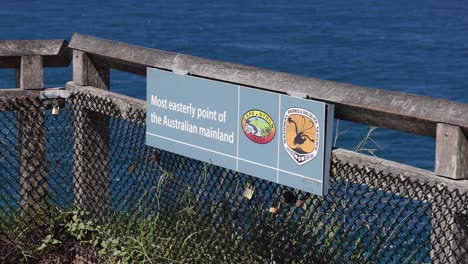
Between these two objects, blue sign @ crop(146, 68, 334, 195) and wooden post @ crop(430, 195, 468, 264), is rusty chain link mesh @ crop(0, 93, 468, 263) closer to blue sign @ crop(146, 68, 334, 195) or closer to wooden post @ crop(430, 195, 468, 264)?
wooden post @ crop(430, 195, 468, 264)

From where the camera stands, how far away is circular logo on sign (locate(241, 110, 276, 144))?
14.5ft

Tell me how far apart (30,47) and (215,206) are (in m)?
1.45

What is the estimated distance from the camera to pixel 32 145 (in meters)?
5.57

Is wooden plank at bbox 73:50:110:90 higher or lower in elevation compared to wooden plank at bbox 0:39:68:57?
lower

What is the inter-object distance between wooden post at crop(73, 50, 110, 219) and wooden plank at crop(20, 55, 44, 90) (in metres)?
0.20

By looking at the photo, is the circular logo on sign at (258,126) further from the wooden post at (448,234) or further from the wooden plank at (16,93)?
the wooden plank at (16,93)

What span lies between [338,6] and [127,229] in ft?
82.7

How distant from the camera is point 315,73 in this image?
65.3ft

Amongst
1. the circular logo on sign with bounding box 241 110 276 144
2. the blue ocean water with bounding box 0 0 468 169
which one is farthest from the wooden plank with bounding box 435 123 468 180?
the blue ocean water with bounding box 0 0 468 169

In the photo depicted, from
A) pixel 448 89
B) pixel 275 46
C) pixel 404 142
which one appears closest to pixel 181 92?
pixel 404 142

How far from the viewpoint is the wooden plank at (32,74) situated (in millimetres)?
5543

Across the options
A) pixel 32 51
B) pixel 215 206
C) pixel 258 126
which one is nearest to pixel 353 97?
pixel 258 126

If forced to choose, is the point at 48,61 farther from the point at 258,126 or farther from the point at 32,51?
the point at 258,126

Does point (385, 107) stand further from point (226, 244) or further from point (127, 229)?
point (127, 229)
